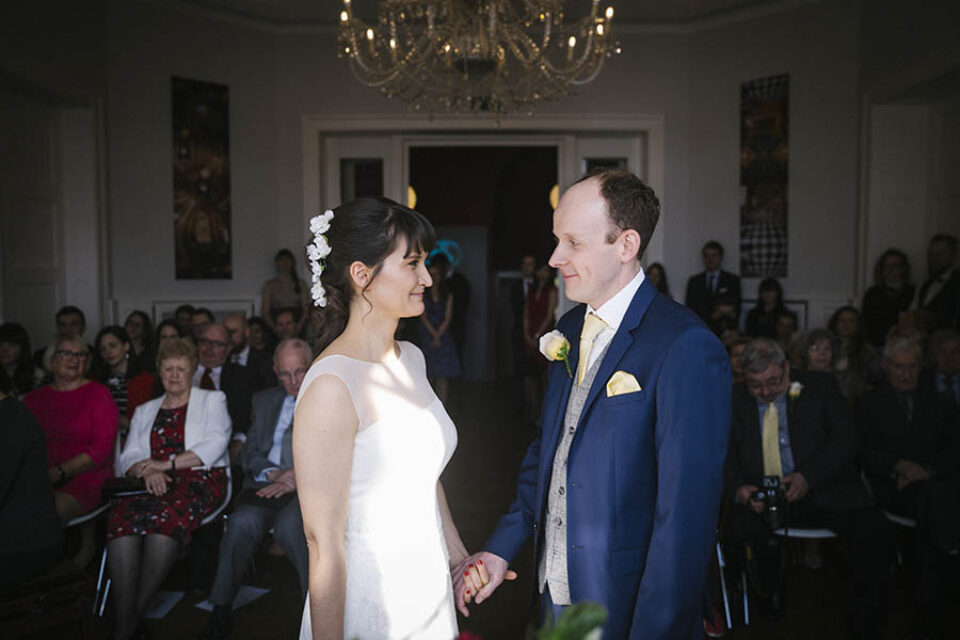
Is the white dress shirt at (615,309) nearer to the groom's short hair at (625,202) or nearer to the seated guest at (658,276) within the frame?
the groom's short hair at (625,202)

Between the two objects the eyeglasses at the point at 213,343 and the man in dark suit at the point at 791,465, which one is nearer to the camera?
the man in dark suit at the point at 791,465

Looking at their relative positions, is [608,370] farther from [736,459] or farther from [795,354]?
[795,354]

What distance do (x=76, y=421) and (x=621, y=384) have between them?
3232 millimetres

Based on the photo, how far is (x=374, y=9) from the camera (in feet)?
24.8

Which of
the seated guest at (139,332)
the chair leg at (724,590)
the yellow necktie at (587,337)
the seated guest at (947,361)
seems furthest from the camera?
the seated guest at (139,332)

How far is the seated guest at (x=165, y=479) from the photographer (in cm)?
340

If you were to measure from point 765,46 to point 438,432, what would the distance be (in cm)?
690

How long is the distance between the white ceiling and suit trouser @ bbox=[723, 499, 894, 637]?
5.27 m

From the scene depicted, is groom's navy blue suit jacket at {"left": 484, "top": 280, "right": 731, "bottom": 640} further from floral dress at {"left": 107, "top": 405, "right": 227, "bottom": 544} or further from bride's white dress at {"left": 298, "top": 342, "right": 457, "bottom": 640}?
floral dress at {"left": 107, "top": 405, "right": 227, "bottom": 544}

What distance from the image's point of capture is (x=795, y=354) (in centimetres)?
460

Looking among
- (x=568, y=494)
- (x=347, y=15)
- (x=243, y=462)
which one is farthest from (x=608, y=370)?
(x=347, y=15)

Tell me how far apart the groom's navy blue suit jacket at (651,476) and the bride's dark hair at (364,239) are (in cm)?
56

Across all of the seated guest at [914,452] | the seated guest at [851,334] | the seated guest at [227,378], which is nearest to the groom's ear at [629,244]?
the seated guest at [914,452]

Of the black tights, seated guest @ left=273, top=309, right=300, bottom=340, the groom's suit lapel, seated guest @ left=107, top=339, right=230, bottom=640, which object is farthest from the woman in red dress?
the groom's suit lapel
